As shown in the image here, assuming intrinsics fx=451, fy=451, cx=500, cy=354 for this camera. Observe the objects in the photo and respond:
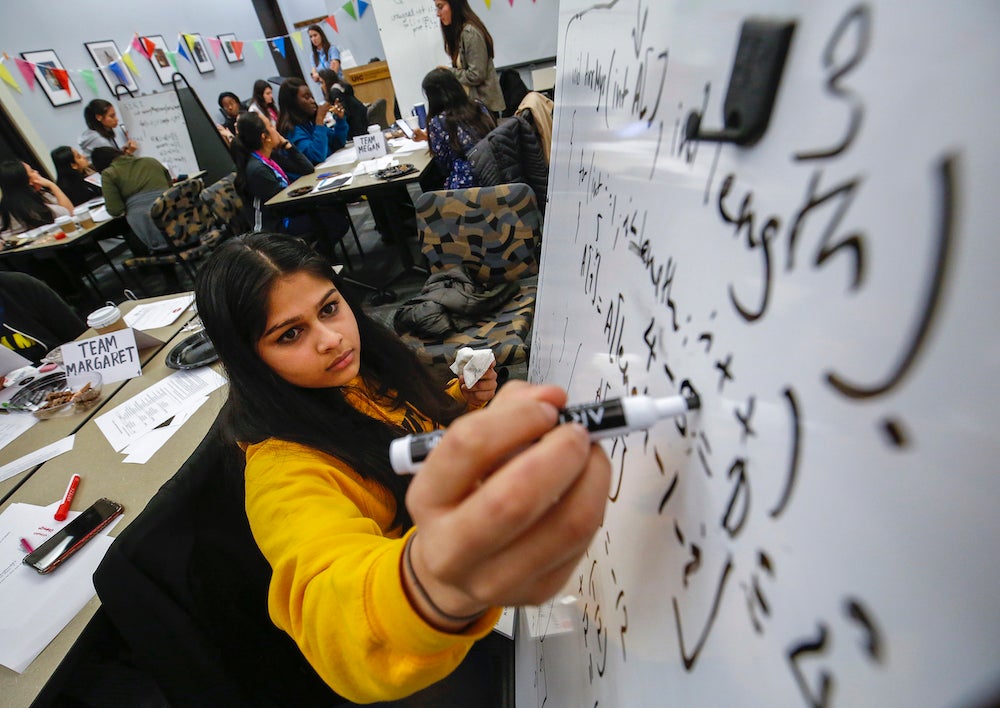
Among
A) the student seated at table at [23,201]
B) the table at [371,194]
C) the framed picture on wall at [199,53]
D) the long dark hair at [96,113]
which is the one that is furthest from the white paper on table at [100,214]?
the framed picture on wall at [199,53]

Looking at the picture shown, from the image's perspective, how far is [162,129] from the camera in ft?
14.2

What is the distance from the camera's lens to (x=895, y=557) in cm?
12

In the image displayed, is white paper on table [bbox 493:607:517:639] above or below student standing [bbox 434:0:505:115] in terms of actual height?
below

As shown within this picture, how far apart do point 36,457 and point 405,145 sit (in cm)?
283

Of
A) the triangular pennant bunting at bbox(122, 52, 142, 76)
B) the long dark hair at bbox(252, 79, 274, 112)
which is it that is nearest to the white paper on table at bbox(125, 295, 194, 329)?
the long dark hair at bbox(252, 79, 274, 112)

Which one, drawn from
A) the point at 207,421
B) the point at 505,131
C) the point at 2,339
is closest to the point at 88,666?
the point at 207,421

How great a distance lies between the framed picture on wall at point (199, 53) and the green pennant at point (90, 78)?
172 centimetres

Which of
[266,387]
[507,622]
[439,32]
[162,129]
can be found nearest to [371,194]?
[266,387]

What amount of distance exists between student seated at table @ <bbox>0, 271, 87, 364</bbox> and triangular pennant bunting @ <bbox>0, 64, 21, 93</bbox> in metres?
4.16

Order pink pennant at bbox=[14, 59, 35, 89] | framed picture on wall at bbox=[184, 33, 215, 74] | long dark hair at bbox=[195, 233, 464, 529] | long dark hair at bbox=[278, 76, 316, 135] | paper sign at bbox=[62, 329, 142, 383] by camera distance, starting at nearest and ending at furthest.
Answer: long dark hair at bbox=[195, 233, 464, 529]
paper sign at bbox=[62, 329, 142, 383]
long dark hair at bbox=[278, 76, 316, 135]
pink pennant at bbox=[14, 59, 35, 89]
framed picture on wall at bbox=[184, 33, 215, 74]

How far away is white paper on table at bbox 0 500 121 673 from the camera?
0.69 meters

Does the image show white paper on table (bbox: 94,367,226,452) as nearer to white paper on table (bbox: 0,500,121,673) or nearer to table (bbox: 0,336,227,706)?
table (bbox: 0,336,227,706)

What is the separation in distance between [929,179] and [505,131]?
2270 mm

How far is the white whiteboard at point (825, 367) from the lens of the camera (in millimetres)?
108
